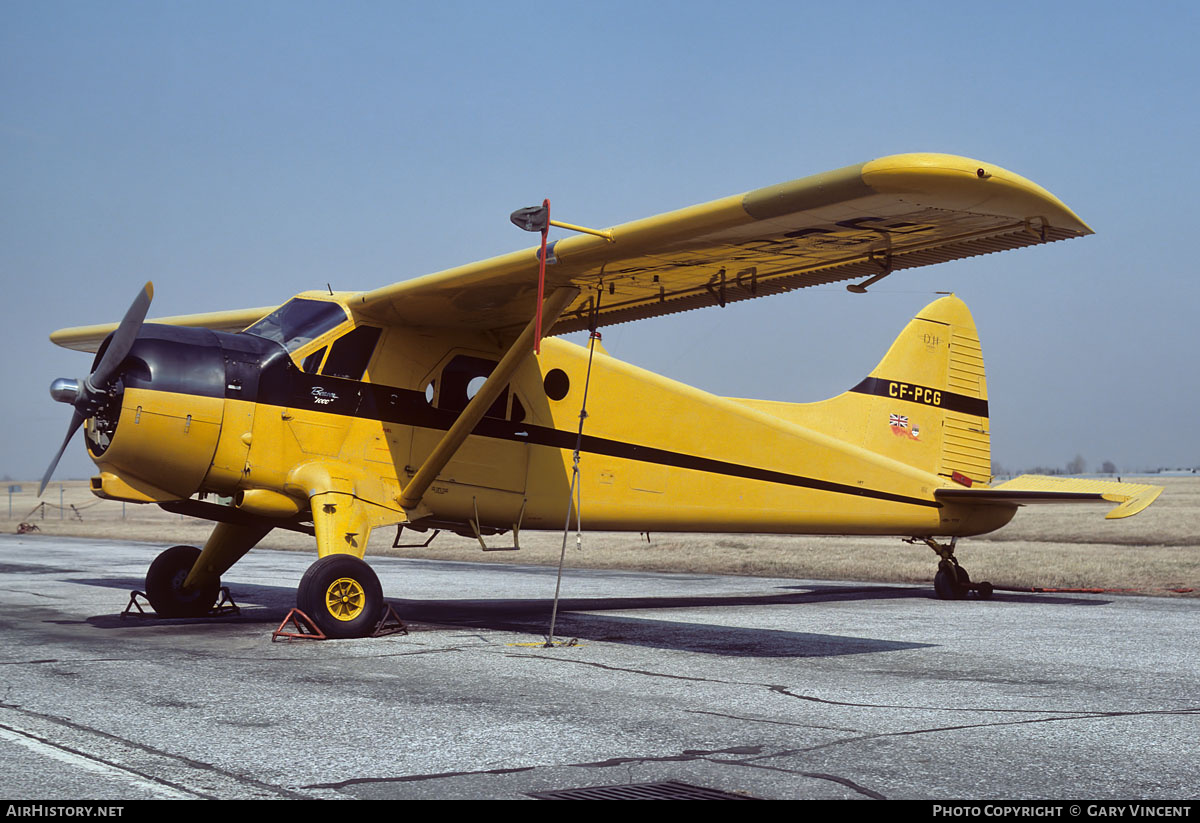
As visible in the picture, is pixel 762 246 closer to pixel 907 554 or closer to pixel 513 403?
pixel 513 403

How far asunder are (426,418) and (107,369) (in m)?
3.06

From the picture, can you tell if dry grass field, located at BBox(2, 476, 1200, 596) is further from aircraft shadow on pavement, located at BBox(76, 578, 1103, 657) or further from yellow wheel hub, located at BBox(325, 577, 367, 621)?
yellow wheel hub, located at BBox(325, 577, 367, 621)

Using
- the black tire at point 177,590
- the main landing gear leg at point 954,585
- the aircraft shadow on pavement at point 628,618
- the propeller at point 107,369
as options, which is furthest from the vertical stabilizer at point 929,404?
the propeller at point 107,369

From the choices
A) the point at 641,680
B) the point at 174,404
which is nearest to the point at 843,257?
the point at 641,680

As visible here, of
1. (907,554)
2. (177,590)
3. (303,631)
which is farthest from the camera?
(907,554)

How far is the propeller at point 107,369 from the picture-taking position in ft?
30.6

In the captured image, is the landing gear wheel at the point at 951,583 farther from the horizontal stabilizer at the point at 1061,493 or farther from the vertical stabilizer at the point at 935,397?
the vertical stabilizer at the point at 935,397

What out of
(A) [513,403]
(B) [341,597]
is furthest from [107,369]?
(A) [513,403]

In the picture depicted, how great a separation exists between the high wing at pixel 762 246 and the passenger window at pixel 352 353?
8.2 inches

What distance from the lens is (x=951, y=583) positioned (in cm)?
1493

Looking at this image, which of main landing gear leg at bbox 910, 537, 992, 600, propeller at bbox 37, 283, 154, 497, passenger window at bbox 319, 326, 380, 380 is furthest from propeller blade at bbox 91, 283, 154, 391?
main landing gear leg at bbox 910, 537, 992, 600

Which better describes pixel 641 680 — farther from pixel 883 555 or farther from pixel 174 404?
pixel 883 555

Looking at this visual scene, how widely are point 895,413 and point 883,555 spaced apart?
34.9ft
